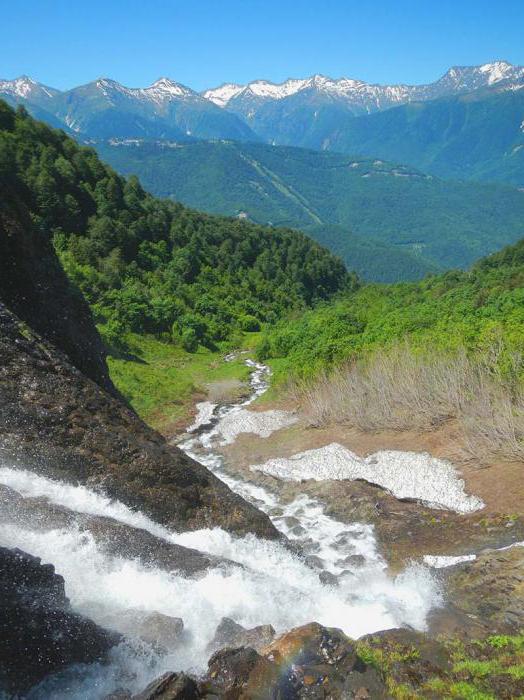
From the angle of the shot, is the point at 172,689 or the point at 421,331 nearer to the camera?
the point at 172,689

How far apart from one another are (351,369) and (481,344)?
6.28 m

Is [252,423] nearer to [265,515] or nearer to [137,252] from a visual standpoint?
[265,515]

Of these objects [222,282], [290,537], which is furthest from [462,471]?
[222,282]

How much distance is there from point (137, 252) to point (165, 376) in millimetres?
29465

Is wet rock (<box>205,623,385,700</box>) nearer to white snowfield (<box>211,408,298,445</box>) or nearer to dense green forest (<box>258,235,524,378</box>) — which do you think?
dense green forest (<box>258,235,524,378</box>)

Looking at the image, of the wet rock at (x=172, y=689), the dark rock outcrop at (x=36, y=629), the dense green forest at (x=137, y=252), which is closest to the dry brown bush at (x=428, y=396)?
the wet rock at (x=172, y=689)

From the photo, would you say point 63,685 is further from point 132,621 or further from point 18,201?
point 18,201

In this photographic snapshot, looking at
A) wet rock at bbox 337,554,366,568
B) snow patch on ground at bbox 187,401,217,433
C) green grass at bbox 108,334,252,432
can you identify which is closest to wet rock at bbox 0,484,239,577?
wet rock at bbox 337,554,366,568

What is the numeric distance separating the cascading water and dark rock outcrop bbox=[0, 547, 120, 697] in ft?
0.72

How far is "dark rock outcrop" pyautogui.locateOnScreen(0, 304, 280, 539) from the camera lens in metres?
10.7

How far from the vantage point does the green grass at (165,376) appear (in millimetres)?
28031

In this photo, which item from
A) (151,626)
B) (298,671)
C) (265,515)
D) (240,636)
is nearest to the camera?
(298,671)

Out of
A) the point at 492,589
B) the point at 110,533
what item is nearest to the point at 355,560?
the point at 492,589

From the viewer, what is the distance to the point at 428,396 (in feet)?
68.8
